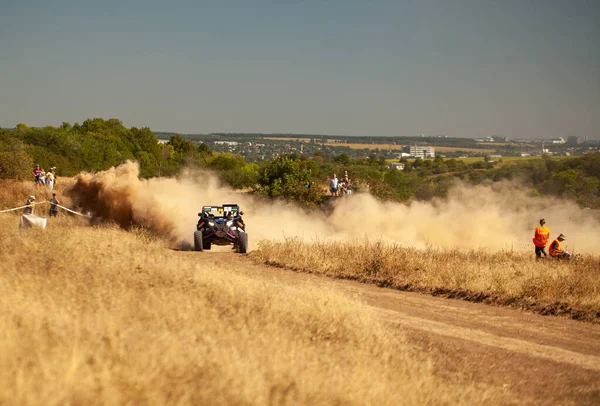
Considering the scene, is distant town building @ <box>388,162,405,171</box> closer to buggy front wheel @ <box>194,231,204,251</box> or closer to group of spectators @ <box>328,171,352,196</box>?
group of spectators @ <box>328,171,352,196</box>

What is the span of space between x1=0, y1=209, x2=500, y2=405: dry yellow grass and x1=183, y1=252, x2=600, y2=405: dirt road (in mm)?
875

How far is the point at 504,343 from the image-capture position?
12742 millimetres

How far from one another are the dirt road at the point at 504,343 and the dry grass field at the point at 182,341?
0.73 m

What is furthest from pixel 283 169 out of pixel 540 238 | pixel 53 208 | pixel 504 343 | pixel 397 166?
pixel 397 166

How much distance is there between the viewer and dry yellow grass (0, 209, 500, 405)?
6.18 m

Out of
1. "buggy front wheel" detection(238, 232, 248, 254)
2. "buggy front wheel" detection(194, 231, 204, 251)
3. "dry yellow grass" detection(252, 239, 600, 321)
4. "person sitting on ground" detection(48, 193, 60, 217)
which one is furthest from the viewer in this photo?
"person sitting on ground" detection(48, 193, 60, 217)

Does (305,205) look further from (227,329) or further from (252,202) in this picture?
(227,329)

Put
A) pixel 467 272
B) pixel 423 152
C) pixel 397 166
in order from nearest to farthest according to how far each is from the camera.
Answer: pixel 467 272 < pixel 397 166 < pixel 423 152

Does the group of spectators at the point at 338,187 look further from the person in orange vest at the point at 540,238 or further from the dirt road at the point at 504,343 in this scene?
the dirt road at the point at 504,343

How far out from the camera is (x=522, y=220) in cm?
4266

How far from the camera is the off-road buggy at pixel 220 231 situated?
2467cm

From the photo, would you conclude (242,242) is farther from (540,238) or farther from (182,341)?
(182,341)

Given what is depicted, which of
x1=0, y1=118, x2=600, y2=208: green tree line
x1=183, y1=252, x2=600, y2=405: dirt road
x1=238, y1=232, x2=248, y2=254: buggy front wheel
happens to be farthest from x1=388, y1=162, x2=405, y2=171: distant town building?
x1=183, y1=252, x2=600, y2=405: dirt road

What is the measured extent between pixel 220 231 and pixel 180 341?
1700cm
